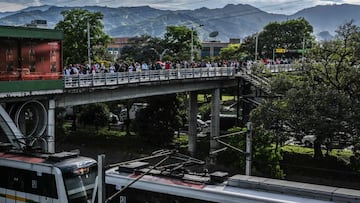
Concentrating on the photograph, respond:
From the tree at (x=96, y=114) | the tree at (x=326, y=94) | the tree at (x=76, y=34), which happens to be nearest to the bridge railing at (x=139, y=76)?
the tree at (x=326, y=94)

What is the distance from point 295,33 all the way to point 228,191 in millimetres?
94721

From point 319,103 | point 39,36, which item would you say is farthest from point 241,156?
point 39,36

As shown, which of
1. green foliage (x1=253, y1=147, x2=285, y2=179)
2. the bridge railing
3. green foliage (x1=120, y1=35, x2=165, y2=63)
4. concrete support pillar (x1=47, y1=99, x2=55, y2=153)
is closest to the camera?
concrete support pillar (x1=47, y1=99, x2=55, y2=153)

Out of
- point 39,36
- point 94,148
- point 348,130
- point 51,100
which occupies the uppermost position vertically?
point 39,36

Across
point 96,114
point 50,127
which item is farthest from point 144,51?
point 50,127

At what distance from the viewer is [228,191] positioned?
14.1 metres

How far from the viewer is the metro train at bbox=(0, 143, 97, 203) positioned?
689 inches

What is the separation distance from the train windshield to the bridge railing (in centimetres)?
1135

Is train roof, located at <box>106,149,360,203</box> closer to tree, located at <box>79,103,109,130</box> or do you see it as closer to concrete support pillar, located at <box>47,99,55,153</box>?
concrete support pillar, located at <box>47,99,55,153</box>

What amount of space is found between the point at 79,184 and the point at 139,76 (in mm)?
17821

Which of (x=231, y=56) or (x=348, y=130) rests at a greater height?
(x=231, y=56)

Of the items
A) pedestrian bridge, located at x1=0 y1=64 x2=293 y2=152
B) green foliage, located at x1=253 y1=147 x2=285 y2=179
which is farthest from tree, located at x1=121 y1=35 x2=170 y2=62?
green foliage, located at x1=253 y1=147 x2=285 y2=179

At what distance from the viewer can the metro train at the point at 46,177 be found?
17.5 metres

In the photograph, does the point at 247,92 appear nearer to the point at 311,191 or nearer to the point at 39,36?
the point at 39,36
